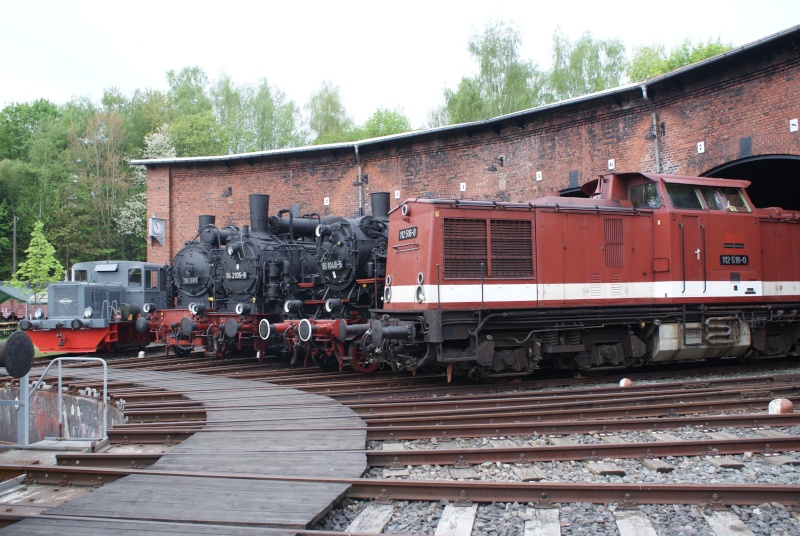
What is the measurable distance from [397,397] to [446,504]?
483 cm

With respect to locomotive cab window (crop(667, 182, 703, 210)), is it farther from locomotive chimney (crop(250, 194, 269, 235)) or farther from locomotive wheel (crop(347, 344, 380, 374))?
locomotive chimney (crop(250, 194, 269, 235))

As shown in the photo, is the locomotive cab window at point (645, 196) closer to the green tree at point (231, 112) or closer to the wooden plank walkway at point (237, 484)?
the wooden plank walkway at point (237, 484)

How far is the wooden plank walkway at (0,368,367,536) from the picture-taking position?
444cm

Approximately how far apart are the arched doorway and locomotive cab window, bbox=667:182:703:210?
3.80 meters

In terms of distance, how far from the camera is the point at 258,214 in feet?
55.2

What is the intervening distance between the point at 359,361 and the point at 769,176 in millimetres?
13349

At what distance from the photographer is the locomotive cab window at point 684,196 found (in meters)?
11.6

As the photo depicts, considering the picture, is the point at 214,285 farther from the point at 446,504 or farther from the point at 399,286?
the point at 446,504

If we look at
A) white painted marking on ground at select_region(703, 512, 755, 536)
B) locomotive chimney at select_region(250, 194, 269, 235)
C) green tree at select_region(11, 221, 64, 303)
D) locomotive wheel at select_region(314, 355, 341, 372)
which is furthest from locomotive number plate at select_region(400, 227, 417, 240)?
green tree at select_region(11, 221, 64, 303)

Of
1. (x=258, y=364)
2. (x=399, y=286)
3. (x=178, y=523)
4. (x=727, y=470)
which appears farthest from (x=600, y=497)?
(x=258, y=364)

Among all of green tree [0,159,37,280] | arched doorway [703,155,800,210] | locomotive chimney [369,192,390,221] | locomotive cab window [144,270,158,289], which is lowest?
locomotive cab window [144,270,158,289]

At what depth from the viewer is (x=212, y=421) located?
7.97 metres

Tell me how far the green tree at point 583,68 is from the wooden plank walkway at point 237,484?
42.3m

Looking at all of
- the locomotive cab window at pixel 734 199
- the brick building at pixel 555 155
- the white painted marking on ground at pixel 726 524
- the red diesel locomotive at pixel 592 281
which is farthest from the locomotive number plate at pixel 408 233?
the brick building at pixel 555 155
